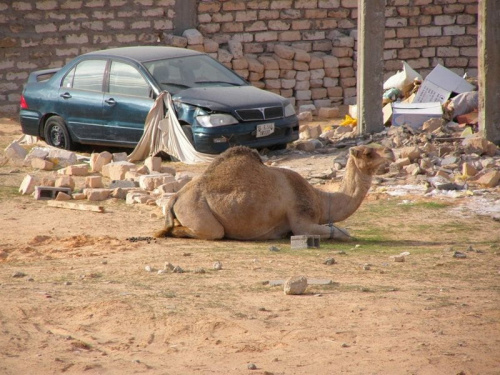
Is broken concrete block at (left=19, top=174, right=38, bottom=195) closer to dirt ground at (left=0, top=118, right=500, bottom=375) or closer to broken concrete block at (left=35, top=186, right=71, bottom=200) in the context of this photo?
broken concrete block at (left=35, top=186, right=71, bottom=200)

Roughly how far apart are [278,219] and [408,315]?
360cm

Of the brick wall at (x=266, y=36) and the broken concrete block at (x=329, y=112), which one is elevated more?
the brick wall at (x=266, y=36)

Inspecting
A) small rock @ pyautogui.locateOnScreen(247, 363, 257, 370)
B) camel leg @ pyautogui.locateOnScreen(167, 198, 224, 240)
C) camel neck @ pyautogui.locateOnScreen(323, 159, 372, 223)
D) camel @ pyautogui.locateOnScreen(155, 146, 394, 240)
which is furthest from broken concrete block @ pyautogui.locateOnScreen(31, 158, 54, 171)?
small rock @ pyautogui.locateOnScreen(247, 363, 257, 370)

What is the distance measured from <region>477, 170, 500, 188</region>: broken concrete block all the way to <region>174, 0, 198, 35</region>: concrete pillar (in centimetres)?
1055

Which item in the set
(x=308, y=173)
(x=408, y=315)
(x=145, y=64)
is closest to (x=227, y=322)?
(x=408, y=315)

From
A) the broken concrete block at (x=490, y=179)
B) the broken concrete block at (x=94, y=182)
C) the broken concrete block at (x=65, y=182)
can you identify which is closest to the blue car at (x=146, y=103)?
the broken concrete block at (x=94, y=182)

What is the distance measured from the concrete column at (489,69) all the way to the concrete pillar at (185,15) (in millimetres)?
8183

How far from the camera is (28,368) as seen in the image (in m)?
6.26

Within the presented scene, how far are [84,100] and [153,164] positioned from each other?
2706 millimetres

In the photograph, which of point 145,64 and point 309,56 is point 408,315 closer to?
point 145,64

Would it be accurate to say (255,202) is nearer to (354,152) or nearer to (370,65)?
(354,152)

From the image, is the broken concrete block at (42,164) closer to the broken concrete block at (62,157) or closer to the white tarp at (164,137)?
the broken concrete block at (62,157)

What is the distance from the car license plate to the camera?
16.3 m

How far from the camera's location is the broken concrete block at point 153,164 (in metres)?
15.2
